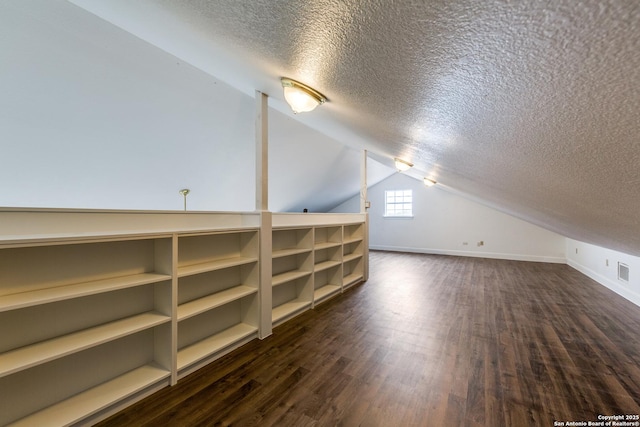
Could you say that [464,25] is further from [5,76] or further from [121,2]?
[5,76]

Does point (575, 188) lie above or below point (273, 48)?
below

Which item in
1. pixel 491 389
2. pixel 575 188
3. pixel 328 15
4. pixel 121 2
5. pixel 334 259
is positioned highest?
Result: pixel 121 2

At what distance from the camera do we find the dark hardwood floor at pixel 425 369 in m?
1.63

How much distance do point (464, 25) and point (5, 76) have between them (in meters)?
2.88

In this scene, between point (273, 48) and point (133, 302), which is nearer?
point (273, 48)

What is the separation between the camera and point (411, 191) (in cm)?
809

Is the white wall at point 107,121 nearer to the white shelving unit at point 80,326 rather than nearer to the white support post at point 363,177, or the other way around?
the white support post at point 363,177

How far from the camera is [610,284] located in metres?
4.18

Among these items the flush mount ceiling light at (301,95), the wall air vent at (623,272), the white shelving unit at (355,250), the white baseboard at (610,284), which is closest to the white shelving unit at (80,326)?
the flush mount ceiling light at (301,95)

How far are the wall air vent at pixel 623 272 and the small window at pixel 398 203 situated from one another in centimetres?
451

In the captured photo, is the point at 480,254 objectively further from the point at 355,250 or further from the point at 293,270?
the point at 293,270

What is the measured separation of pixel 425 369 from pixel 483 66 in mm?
2215

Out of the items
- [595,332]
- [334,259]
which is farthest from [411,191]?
[595,332]

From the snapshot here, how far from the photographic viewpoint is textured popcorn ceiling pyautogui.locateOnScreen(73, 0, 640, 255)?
42 centimetres
